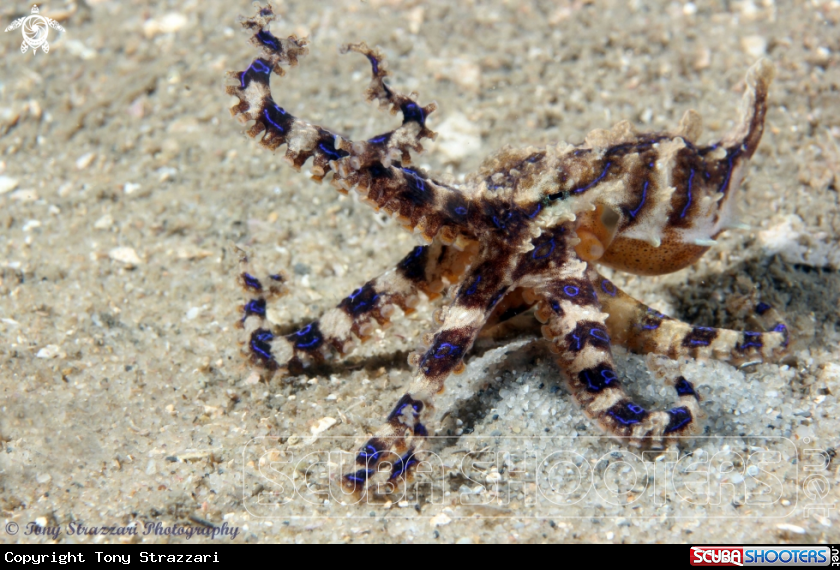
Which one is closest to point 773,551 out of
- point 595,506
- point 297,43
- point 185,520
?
point 595,506

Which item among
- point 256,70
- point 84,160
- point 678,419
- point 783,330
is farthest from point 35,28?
point 783,330

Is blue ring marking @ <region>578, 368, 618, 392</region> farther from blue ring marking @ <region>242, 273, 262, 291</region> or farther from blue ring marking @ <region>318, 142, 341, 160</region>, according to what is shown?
blue ring marking @ <region>242, 273, 262, 291</region>

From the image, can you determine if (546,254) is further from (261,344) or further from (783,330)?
(261,344)

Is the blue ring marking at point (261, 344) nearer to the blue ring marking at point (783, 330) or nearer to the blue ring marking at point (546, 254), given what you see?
the blue ring marking at point (546, 254)

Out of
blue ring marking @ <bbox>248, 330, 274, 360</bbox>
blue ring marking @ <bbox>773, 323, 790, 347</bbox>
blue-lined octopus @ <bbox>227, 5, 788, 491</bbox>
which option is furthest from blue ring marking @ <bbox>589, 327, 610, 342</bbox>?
blue ring marking @ <bbox>248, 330, 274, 360</bbox>

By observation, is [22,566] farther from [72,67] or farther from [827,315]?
[72,67]

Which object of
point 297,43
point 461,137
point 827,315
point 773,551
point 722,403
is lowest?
point 773,551
